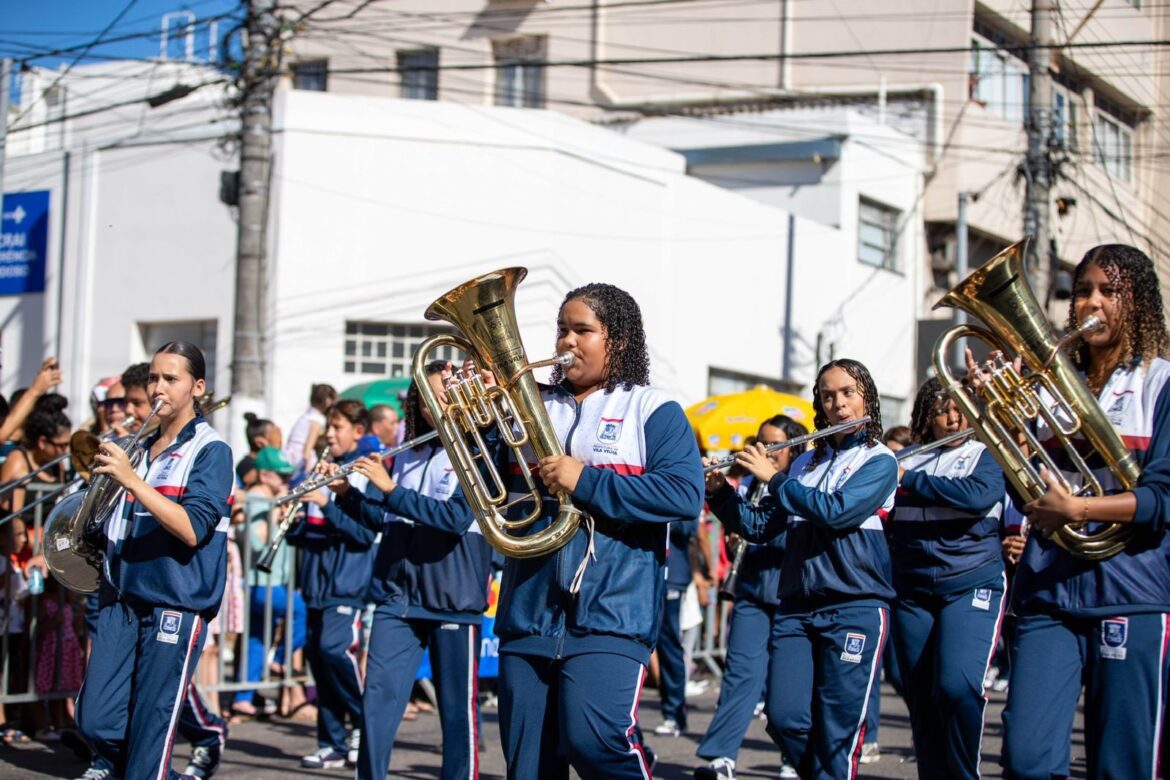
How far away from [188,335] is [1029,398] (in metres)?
16.2

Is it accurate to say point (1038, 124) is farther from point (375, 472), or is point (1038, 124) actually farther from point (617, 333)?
point (617, 333)

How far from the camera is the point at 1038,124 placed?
1923 cm

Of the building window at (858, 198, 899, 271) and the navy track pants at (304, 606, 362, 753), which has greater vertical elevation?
the building window at (858, 198, 899, 271)

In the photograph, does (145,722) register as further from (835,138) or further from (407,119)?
(835,138)

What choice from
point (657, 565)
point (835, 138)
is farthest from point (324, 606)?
point (835, 138)

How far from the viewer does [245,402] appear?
1669cm

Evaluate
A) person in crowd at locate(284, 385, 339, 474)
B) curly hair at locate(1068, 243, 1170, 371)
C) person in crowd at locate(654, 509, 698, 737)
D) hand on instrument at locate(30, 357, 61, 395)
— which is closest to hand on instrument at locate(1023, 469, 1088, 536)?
curly hair at locate(1068, 243, 1170, 371)

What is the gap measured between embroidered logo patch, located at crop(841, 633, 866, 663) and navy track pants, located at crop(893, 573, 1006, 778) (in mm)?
443

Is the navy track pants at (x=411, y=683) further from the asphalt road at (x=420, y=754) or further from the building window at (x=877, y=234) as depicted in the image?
the building window at (x=877, y=234)

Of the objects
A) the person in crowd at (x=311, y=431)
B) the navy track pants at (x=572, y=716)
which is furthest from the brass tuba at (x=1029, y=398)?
the person in crowd at (x=311, y=431)

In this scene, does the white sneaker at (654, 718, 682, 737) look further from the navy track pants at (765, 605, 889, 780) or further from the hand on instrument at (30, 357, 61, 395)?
the hand on instrument at (30, 357, 61, 395)

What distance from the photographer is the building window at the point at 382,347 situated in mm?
19188

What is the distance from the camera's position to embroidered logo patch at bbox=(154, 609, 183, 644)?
19.4ft

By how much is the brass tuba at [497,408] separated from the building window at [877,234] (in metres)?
21.2
